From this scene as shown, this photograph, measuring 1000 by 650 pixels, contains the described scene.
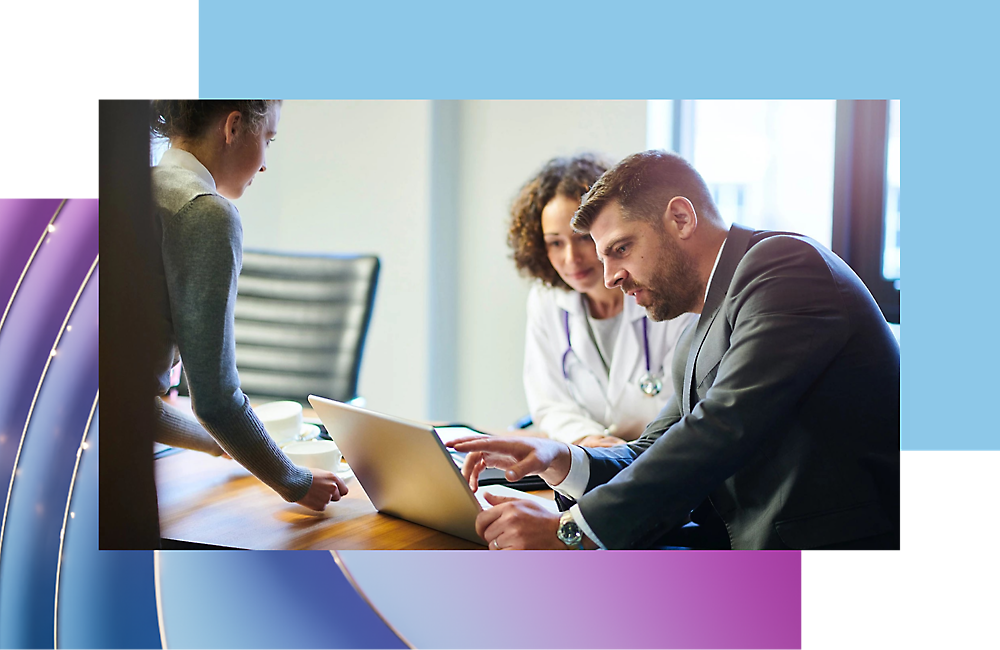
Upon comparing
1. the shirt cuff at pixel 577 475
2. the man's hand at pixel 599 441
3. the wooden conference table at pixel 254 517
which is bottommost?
the wooden conference table at pixel 254 517

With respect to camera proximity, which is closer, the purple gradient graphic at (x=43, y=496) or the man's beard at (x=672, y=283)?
the man's beard at (x=672, y=283)

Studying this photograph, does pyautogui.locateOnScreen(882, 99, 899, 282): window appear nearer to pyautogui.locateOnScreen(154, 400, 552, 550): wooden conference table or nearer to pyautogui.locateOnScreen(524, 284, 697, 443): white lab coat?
pyautogui.locateOnScreen(524, 284, 697, 443): white lab coat

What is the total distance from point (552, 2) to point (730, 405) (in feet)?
3.76

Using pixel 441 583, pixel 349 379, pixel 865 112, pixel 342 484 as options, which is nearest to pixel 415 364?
pixel 349 379

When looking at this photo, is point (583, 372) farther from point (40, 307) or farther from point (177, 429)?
point (40, 307)

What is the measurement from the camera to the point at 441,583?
1977 mm

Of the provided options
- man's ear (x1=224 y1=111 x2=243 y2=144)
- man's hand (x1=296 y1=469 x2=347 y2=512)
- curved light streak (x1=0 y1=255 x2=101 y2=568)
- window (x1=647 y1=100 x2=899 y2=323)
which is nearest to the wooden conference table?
man's hand (x1=296 y1=469 x2=347 y2=512)

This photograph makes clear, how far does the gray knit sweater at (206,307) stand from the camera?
184 centimetres

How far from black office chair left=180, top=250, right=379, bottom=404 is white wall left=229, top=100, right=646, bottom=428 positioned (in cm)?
6

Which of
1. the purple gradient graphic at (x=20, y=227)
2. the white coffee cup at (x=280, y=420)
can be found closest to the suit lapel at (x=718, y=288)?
the white coffee cup at (x=280, y=420)

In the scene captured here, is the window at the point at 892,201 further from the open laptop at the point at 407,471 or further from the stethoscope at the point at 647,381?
the open laptop at the point at 407,471

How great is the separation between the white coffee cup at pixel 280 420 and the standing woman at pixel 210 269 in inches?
1.6

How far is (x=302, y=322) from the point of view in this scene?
234cm

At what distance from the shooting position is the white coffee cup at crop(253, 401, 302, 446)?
193 cm
